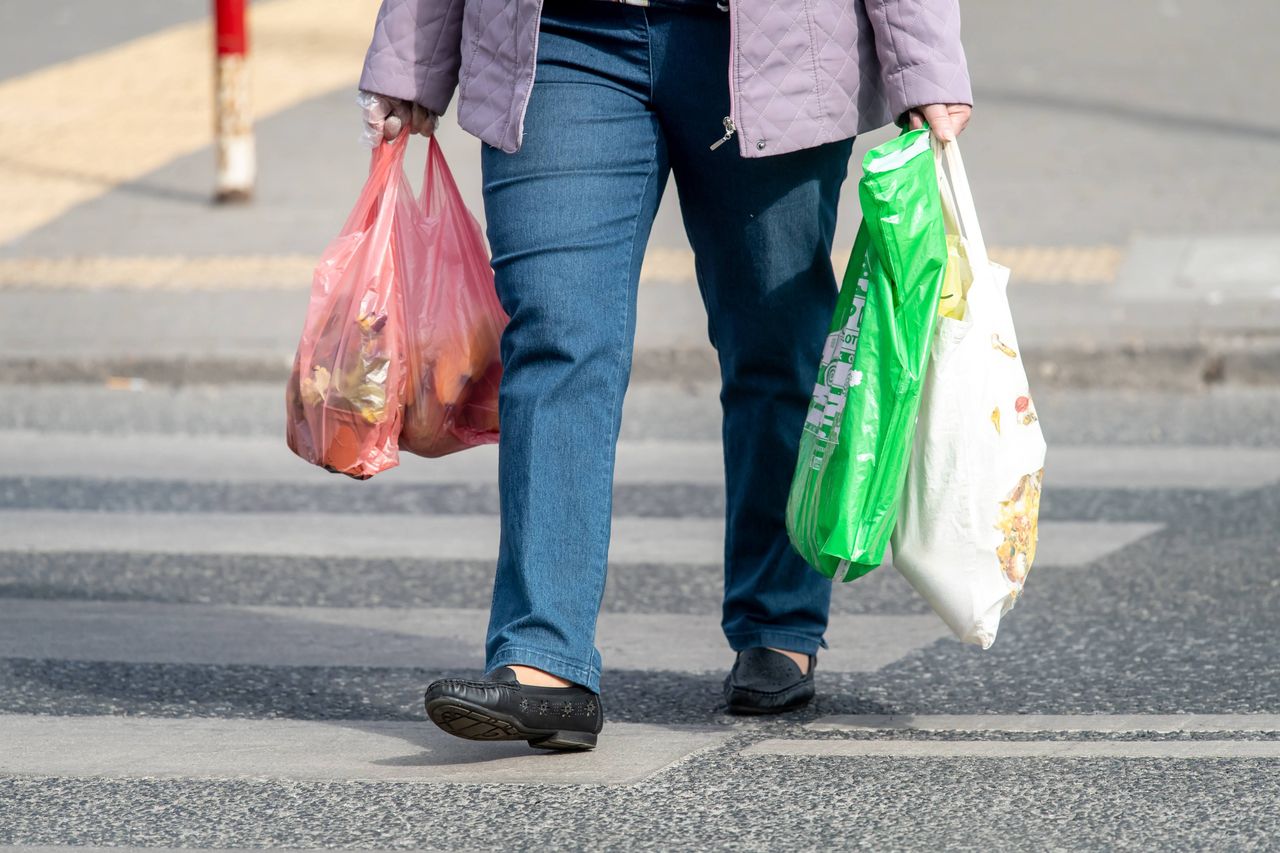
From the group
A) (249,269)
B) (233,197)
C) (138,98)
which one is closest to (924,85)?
(249,269)

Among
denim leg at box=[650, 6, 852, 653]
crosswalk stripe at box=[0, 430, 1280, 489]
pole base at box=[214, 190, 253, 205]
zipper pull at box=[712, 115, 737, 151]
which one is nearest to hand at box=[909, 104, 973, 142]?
denim leg at box=[650, 6, 852, 653]

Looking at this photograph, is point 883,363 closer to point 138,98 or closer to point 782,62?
point 782,62

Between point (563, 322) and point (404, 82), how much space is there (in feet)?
1.65

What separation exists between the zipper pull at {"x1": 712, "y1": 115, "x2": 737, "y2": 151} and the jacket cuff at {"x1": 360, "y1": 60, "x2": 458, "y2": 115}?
0.44 metres

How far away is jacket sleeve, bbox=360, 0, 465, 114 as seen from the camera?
124 inches

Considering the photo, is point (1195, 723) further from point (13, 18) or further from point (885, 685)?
point (13, 18)

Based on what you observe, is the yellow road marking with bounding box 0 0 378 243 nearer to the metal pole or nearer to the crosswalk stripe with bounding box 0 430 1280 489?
the metal pole

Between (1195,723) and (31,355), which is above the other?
(1195,723)

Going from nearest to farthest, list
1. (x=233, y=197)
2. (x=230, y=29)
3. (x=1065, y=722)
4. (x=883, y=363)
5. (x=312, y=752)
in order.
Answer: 1. (x=883, y=363)
2. (x=312, y=752)
3. (x=1065, y=722)
4. (x=230, y=29)
5. (x=233, y=197)

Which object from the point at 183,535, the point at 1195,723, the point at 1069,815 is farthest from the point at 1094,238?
the point at 1069,815

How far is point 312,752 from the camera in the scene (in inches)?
124

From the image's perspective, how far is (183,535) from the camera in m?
4.98

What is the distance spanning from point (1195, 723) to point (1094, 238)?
5.62 meters

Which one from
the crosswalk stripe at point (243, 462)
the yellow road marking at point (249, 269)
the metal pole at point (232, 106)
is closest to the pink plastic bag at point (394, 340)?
the crosswalk stripe at point (243, 462)
